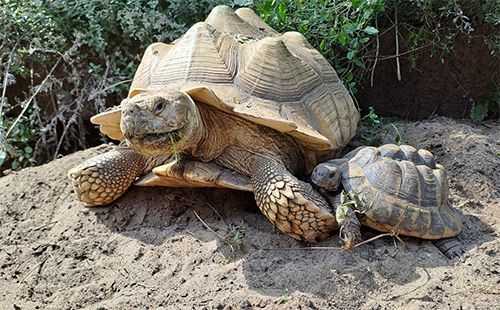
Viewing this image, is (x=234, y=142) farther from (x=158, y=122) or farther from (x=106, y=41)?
(x=106, y=41)

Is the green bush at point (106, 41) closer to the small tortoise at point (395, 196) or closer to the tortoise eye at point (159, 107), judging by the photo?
the small tortoise at point (395, 196)

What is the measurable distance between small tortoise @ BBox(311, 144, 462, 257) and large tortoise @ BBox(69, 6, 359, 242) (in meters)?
0.13

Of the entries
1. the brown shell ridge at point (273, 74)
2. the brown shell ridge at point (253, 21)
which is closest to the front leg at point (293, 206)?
the brown shell ridge at point (273, 74)

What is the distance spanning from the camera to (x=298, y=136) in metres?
2.98

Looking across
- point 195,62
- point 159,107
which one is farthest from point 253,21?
point 159,107

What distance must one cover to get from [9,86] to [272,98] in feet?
9.06

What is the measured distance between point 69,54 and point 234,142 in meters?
2.06

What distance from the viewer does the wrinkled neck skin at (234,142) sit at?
2990 mm

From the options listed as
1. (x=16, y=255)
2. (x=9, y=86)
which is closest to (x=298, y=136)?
(x=16, y=255)

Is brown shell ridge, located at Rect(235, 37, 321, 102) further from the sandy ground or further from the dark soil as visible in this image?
the dark soil

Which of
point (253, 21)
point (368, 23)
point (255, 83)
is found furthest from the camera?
point (368, 23)

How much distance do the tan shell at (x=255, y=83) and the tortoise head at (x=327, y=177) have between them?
18 cm

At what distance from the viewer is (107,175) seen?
3.18 metres

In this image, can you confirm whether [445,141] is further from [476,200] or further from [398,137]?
[476,200]
